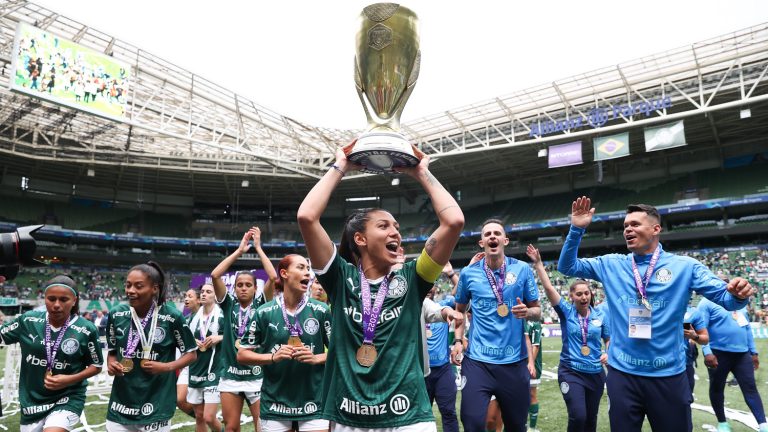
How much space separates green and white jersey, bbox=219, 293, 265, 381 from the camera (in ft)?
18.1

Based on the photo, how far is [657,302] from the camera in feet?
12.5

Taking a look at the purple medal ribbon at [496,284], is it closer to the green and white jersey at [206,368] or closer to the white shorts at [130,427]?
the white shorts at [130,427]

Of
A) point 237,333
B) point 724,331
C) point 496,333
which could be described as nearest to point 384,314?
point 496,333

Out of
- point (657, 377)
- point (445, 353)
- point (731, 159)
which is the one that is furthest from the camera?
point (731, 159)

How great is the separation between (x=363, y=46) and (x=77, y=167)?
40.8m

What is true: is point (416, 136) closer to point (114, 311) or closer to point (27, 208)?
point (114, 311)

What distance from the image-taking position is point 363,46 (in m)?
2.86

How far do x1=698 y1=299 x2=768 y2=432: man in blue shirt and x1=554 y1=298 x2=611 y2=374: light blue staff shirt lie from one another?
1663 mm

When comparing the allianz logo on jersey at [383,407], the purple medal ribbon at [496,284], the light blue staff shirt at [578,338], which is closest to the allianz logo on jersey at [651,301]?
the purple medal ribbon at [496,284]

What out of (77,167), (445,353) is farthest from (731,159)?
(77,167)

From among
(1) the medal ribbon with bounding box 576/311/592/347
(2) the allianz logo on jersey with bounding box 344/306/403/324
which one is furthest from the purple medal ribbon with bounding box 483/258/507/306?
(2) the allianz logo on jersey with bounding box 344/306/403/324

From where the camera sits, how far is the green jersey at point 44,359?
13.6 feet

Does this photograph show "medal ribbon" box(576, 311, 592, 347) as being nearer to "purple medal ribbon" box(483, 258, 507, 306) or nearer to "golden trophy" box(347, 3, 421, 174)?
"purple medal ribbon" box(483, 258, 507, 306)

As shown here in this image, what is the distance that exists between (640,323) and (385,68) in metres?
2.64
